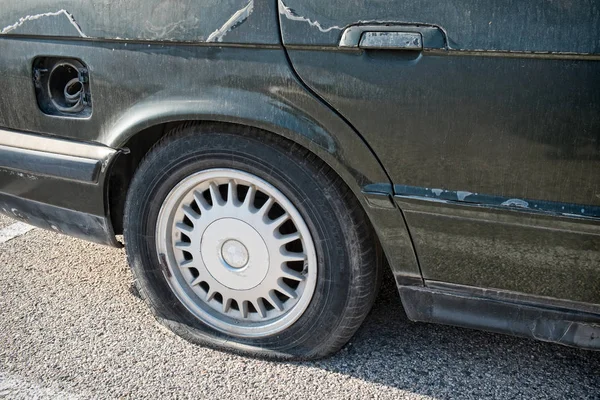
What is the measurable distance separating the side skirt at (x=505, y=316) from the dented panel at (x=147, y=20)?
0.94 m

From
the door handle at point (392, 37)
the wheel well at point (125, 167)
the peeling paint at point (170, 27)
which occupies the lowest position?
the wheel well at point (125, 167)

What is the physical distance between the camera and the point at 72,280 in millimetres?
3029

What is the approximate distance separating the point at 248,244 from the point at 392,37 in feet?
2.91

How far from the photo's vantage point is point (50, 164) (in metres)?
2.49

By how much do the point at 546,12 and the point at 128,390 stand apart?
5.78 feet

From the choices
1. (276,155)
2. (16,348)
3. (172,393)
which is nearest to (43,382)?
(16,348)

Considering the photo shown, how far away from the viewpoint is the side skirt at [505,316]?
79.1 inches

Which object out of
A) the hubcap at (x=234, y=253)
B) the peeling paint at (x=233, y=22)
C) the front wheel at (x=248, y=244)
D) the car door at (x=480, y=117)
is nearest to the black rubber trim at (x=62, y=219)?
the front wheel at (x=248, y=244)

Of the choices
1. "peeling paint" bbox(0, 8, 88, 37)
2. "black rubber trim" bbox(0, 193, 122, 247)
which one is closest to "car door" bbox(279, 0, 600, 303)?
"peeling paint" bbox(0, 8, 88, 37)

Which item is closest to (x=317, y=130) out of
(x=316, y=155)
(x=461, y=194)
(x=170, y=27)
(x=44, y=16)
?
(x=316, y=155)

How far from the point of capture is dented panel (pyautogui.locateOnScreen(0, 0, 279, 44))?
79.7 inches

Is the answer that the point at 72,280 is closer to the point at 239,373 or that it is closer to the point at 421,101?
the point at 239,373

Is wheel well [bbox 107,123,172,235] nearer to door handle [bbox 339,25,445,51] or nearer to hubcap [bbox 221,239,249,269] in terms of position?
hubcap [bbox 221,239,249,269]

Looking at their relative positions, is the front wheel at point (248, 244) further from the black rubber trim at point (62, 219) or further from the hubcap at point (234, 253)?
the black rubber trim at point (62, 219)
